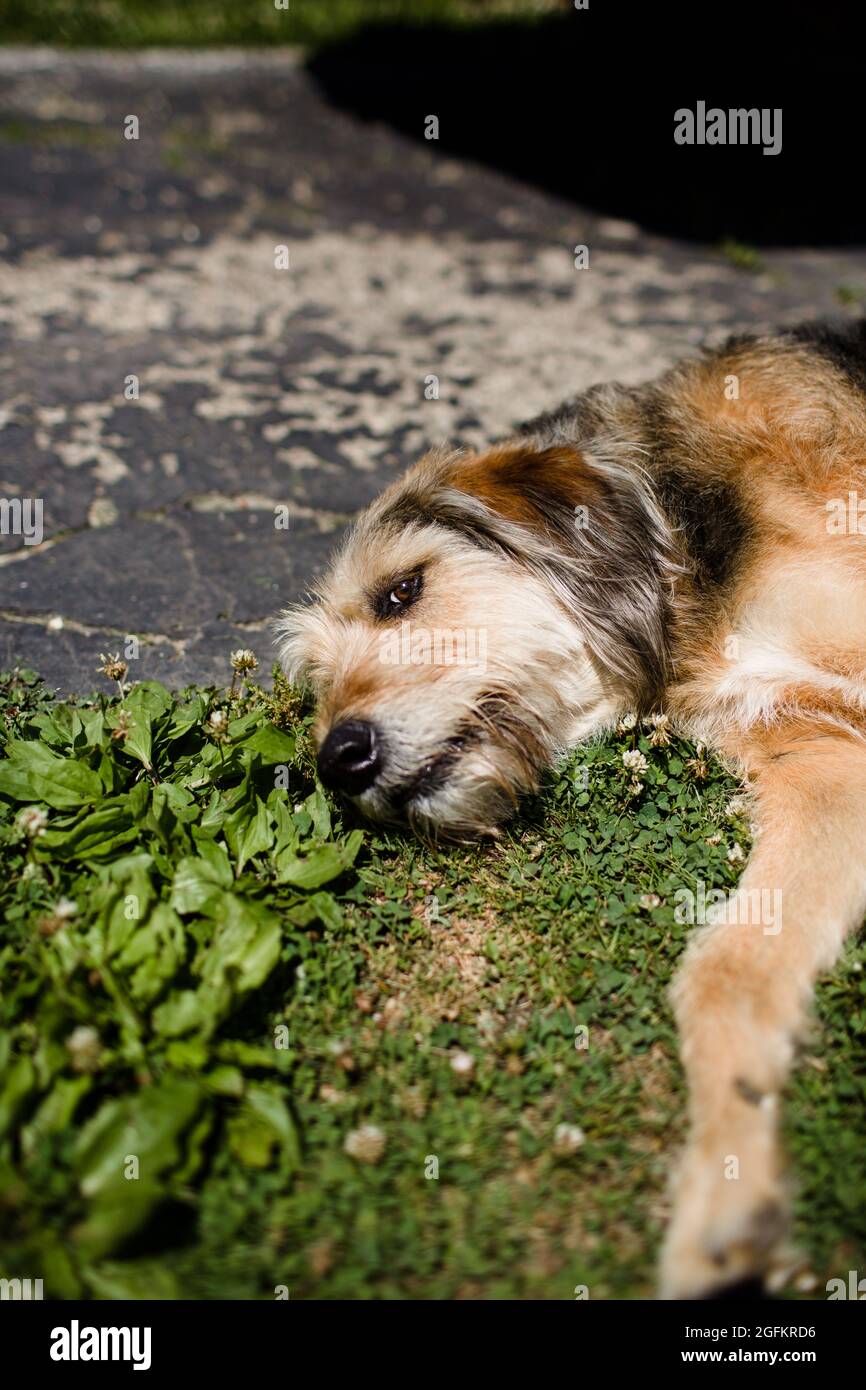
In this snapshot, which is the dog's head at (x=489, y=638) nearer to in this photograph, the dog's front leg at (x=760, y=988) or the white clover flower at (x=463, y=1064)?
the dog's front leg at (x=760, y=988)

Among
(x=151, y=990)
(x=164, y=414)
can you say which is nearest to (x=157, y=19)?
(x=164, y=414)

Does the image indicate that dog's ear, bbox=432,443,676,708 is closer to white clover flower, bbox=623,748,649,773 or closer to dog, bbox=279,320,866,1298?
dog, bbox=279,320,866,1298

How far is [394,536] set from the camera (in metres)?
3.51

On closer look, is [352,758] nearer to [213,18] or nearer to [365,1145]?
[365,1145]

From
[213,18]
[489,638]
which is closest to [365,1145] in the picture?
[489,638]

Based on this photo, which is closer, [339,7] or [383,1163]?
[383,1163]

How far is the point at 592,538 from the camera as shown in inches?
129

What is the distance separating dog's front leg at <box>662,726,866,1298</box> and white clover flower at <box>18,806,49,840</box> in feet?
6.16

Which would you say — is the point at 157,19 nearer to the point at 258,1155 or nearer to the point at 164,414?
the point at 164,414

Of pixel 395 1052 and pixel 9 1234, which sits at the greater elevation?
pixel 395 1052

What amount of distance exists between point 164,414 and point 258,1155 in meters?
4.18

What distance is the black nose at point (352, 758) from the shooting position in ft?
9.89

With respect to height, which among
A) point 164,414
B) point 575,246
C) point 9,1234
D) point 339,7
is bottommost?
point 9,1234

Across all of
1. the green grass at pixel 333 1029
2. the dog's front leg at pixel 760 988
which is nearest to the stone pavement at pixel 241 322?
the green grass at pixel 333 1029
